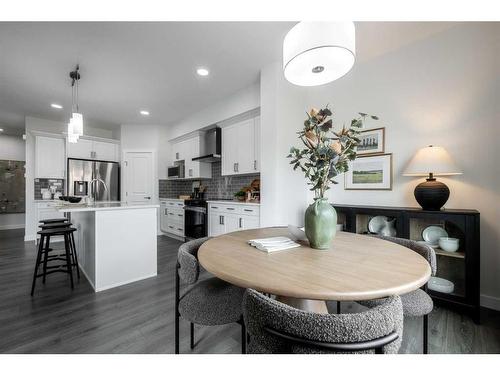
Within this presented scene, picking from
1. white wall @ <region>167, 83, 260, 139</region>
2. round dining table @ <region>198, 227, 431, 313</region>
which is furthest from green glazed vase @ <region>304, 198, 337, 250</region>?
white wall @ <region>167, 83, 260, 139</region>

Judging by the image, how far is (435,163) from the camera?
206cm

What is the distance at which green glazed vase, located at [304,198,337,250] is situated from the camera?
1.22m

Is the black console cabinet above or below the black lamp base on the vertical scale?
below

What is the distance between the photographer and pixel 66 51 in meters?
2.57

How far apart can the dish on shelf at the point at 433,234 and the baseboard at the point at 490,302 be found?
0.59 meters

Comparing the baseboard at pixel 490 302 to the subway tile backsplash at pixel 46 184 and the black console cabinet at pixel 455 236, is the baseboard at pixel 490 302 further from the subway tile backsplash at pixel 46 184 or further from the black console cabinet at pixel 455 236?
the subway tile backsplash at pixel 46 184

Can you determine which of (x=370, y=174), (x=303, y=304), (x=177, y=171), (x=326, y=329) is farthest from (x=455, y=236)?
(x=177, y=171)

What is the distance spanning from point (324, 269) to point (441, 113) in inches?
93.5

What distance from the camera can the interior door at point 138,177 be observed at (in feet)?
17.5

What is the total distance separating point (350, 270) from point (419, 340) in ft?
4.24

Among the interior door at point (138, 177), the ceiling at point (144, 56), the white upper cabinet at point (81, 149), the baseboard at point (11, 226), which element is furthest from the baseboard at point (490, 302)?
the baseboard at point (11, 226)

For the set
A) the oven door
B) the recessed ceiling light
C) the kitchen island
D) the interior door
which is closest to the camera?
the kitchen island

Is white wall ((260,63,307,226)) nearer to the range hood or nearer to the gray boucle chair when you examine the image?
the range hood

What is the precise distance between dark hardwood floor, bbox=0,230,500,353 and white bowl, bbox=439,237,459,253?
0.55 metres
